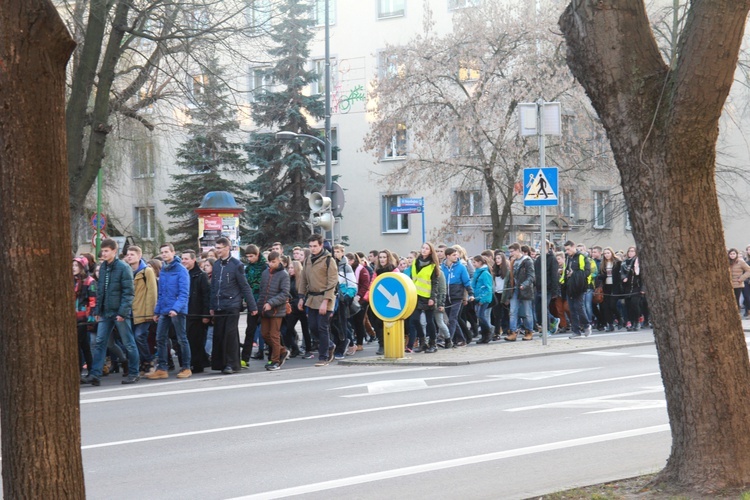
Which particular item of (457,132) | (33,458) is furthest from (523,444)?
(457,132)

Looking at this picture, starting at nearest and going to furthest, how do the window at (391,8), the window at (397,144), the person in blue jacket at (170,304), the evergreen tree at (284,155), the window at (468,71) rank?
the person in blue jacket at (170,304), the window at (468,71), the evergreen tree at (284,155), the window at (397,144), the window at (391,8)

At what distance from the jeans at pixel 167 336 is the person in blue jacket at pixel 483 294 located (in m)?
6.86

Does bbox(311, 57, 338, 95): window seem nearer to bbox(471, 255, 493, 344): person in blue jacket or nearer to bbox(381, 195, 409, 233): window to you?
bbox(381, 195, 409, 233): window

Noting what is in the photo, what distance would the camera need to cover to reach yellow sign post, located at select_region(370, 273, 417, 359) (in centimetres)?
1669

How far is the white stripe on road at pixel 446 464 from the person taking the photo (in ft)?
23.8

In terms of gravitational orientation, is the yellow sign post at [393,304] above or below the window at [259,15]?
below

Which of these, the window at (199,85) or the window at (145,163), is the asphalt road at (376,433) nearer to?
the window at (199,85)

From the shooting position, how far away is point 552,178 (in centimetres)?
1864

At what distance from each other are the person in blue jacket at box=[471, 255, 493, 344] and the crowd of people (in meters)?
0.03

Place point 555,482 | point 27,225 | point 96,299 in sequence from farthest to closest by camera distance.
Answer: point 96,299, point 555,482, point 27,225

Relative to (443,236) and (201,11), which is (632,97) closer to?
(201,11)

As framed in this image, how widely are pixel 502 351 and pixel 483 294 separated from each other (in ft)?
8.29

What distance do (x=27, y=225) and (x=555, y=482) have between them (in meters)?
4.35

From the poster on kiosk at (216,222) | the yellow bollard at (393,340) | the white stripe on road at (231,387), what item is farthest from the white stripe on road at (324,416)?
the poster on kiosk at (216,222)
